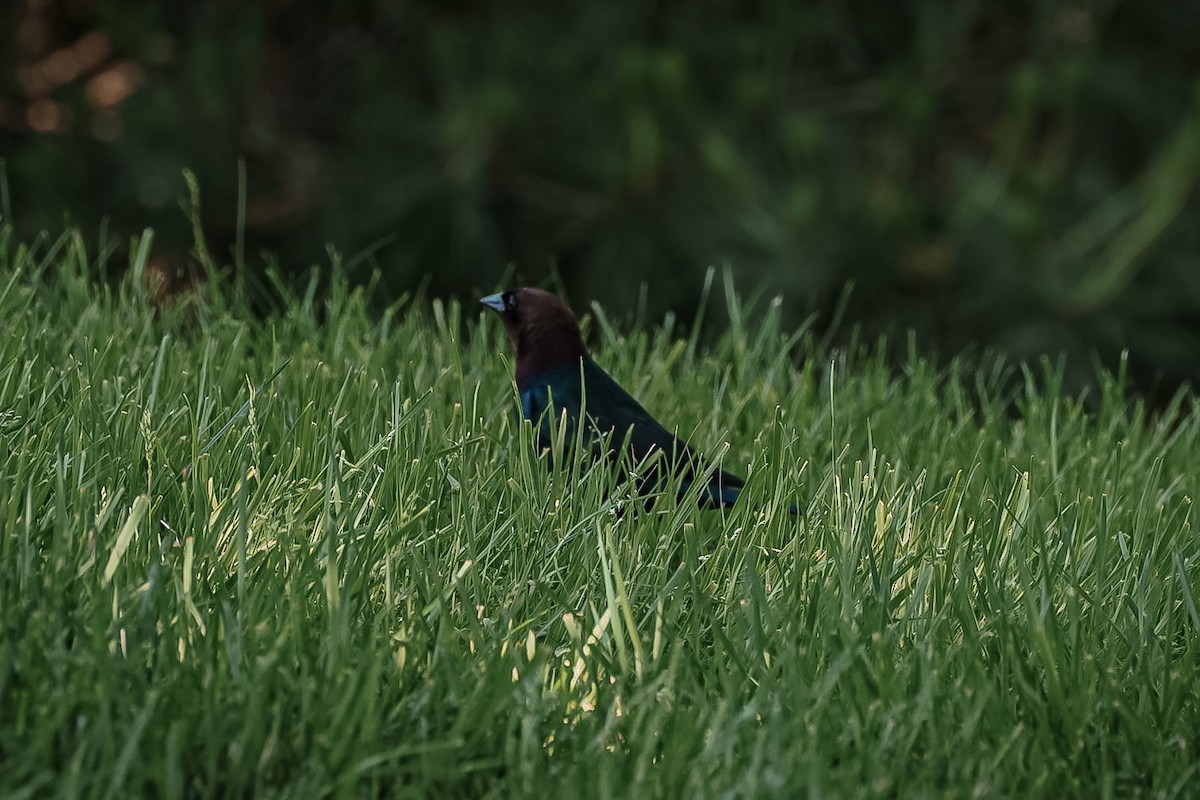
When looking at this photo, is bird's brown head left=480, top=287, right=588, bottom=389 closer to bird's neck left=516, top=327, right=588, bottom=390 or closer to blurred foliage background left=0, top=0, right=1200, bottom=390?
bird's neck left=516, top=327, right=588, bottom=390

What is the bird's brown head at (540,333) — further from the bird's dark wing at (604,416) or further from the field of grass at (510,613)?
the field of grass at (510,613)

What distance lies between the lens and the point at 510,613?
2010 millimetres

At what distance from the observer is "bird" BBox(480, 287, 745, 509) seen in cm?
263

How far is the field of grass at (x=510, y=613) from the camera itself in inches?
66.8

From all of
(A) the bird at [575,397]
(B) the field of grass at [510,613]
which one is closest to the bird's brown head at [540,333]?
(A) the bird at [575,397]

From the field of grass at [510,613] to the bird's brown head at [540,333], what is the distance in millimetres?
153

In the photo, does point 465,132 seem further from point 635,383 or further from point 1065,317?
point 635,383

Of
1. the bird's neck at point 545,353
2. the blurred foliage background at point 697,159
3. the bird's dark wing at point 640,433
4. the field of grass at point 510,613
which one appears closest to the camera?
the field of grass at point 510,613

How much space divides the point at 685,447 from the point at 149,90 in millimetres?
4389

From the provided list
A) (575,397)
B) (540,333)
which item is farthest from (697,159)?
(575,397)

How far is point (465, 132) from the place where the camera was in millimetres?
6098

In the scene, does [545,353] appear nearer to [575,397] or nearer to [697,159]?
[575,397]

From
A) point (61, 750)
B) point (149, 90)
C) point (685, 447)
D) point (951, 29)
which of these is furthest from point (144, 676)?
point (951, 29)

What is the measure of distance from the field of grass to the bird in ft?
0.26
